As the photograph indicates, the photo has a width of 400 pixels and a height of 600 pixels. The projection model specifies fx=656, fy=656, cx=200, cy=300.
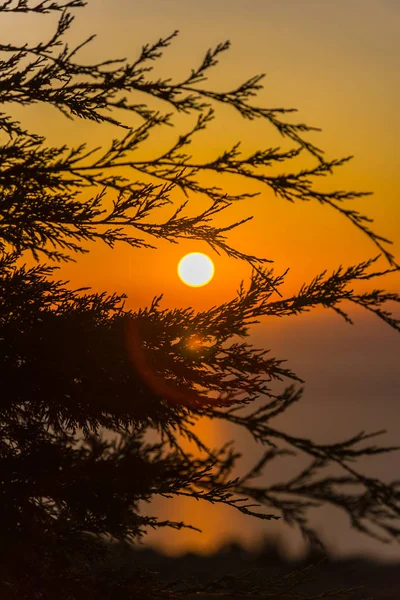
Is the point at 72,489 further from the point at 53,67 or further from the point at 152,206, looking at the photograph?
the point at 53,67

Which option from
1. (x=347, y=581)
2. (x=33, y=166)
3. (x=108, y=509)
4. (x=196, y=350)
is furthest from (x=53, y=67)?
(x=347, y=581)

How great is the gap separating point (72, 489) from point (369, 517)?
8.01ft

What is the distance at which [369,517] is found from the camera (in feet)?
12.1

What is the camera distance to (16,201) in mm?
5145

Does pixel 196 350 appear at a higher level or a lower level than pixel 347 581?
higher

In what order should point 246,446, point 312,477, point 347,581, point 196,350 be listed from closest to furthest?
1. point 312,477
2. point 196,350
3. point 347,581
4. point 246,446

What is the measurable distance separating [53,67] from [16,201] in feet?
4.35

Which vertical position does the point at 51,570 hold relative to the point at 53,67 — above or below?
below

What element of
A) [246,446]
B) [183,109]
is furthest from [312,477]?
[246,446]

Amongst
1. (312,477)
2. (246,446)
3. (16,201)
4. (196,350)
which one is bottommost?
(312,477)

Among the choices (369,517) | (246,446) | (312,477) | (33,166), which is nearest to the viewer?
(369,517)

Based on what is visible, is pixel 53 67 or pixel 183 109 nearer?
pixel 183 109

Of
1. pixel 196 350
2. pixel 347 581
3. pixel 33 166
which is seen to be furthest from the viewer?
pixel 347 581

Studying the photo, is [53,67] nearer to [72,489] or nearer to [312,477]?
[72,489]
